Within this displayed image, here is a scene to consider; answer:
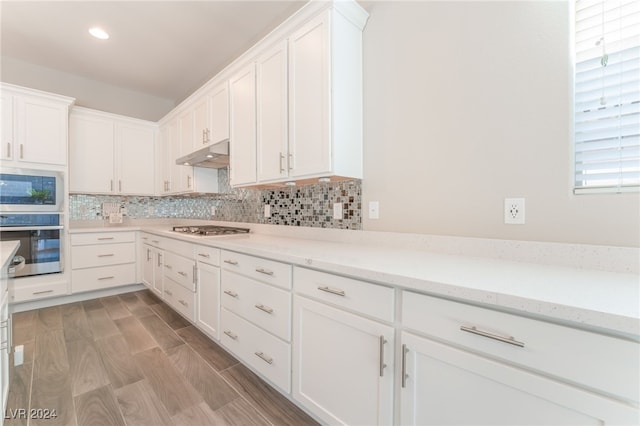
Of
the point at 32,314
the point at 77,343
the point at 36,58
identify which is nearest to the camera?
the point at 77,343

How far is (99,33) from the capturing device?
2654 millimetres

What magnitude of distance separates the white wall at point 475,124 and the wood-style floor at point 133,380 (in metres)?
1.29

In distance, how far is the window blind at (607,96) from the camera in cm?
108

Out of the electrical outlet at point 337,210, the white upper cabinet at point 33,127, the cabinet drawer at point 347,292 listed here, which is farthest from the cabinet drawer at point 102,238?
the cabinet drawer at point 347,292

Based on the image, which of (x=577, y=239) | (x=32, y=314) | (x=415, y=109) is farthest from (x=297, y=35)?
(x=32, y=314)

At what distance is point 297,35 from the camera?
1895mm

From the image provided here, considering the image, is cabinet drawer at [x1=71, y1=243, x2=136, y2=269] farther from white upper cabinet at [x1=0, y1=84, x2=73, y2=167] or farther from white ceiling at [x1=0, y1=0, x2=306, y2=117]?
white ceiling at [x1=0, y1=0, x2=306, y2=117]

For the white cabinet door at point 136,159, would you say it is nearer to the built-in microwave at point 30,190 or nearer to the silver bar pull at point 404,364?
the built-in microwave at point 30,190

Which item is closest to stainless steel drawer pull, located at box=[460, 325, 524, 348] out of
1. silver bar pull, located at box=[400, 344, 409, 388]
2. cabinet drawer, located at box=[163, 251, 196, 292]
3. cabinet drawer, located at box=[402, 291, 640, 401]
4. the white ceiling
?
cabinet drawer, located at box=[402, 291, 640, 401]

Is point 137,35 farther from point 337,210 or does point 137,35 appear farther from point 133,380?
point 133,380

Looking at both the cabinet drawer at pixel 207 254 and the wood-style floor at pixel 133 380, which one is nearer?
the wood-style floor at pixel 133 380

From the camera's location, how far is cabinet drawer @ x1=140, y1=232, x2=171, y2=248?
9.89ft

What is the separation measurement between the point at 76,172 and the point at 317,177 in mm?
3396

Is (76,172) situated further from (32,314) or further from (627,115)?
(627,115)
